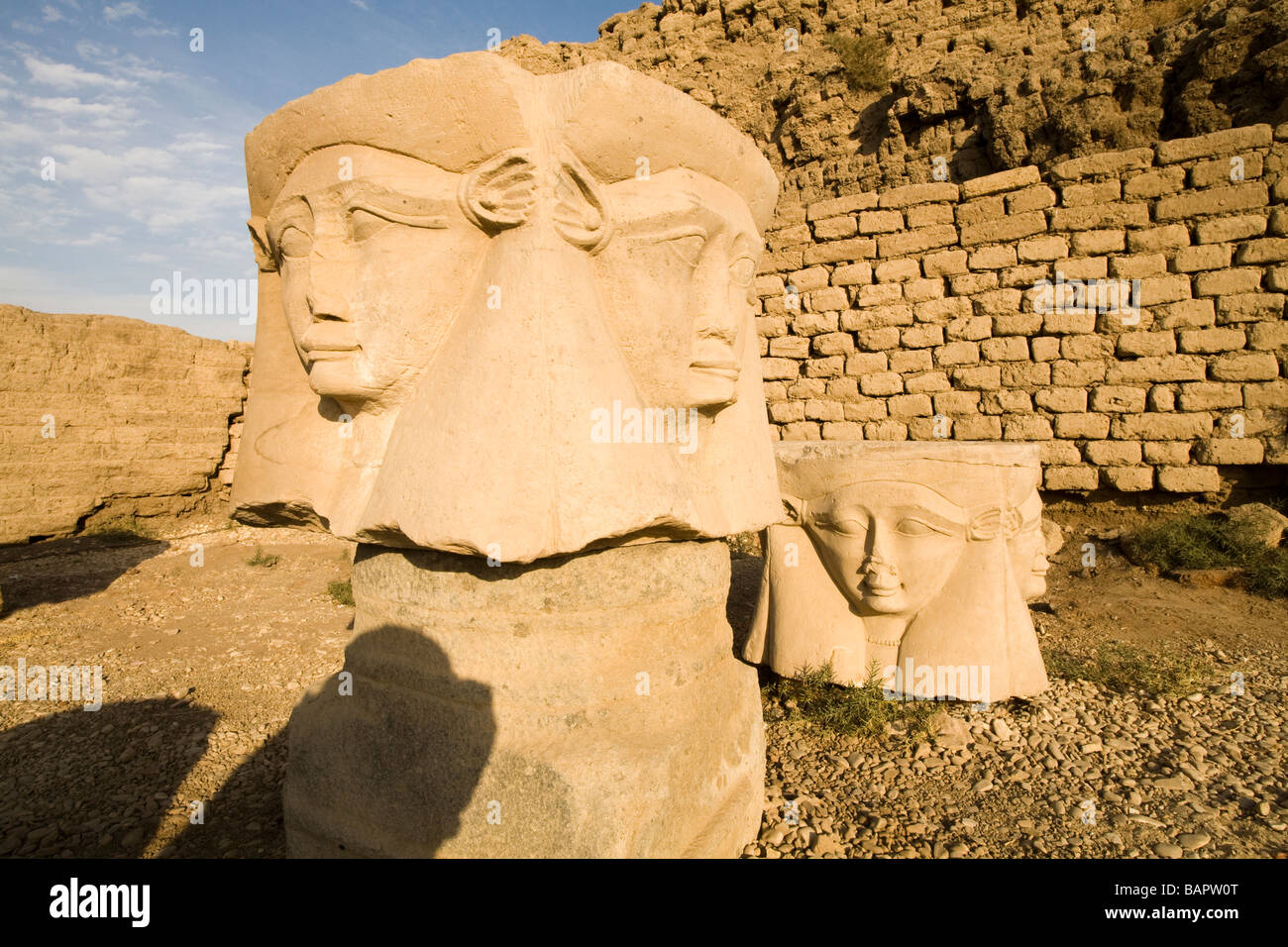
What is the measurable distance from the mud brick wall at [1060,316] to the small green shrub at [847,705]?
12.8ft

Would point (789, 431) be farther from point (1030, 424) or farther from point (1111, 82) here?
point (1111, 82)

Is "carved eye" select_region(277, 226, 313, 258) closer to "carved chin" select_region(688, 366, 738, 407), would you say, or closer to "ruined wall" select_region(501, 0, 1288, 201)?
"carved chin" select_region(688, 366, 738, 407)

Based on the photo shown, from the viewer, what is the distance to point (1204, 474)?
17.1 feet

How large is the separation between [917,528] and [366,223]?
239 centimetres

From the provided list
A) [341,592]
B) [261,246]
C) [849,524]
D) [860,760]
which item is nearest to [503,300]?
[261,246]

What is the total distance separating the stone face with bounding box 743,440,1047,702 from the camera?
111 inches

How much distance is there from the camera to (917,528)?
283 cm

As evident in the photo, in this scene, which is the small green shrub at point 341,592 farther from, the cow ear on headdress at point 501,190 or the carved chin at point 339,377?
the cow ear on headdress at point 501,190

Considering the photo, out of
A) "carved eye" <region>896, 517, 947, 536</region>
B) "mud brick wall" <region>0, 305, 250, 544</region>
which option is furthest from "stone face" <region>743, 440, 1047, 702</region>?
"mud brick wall" <region>0, 305, 250, 544</region>

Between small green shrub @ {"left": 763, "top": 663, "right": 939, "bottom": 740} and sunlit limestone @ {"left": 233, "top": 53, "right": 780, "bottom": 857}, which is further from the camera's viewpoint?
small green shrub @ {"left": 763, "top": 663, "right": 939, "bottom": 740}

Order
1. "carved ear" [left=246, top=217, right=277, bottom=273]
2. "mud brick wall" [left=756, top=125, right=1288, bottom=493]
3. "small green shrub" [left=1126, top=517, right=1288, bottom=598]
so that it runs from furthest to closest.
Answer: "mud brick wall" [left=756, top=125, right=1288, bottom=493]
"small green shrub" [left=1126, top=517, right=1288, bottom=598]
"carved ear" [left=246, top=217, right=277, bottom=273]
